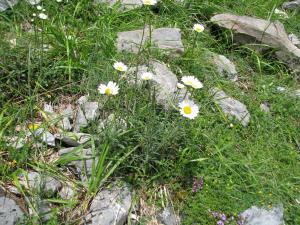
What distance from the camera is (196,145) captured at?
2.83 m

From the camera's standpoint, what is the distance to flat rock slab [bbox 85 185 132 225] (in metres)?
2.35

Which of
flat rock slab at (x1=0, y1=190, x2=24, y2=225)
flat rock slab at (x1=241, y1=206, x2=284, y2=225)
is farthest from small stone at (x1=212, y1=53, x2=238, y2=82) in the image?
flat rock slab at (x1=0, y1=190, x2=24, y2=225)

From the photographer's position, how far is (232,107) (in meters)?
3.42

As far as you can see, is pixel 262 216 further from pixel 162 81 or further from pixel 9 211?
pixel 9 211

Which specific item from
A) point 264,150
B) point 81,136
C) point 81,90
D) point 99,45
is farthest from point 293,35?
point 81,136

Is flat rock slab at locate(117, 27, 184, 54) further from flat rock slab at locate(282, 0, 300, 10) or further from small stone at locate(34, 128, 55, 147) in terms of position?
flat rock slab at locate(282, 0, 300, 10)

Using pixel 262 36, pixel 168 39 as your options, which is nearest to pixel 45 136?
pixel 168 39

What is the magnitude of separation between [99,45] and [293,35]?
Result: 8.24 ft

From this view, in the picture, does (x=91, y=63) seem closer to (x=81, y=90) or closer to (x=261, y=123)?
(x=81, y=90)

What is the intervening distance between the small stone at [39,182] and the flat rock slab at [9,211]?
140 millimetres

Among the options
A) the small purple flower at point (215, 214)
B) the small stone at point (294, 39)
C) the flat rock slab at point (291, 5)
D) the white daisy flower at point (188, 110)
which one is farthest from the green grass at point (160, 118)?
the flat rock slab at point (291, 5)

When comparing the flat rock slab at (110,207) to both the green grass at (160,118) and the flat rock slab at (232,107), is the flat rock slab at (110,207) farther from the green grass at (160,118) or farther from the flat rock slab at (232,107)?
the flat rock slab at (232,107)

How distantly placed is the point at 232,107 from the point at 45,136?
5.19 feet

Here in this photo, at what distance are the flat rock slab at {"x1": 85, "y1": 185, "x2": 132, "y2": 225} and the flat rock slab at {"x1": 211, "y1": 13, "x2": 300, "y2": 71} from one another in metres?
2.34
